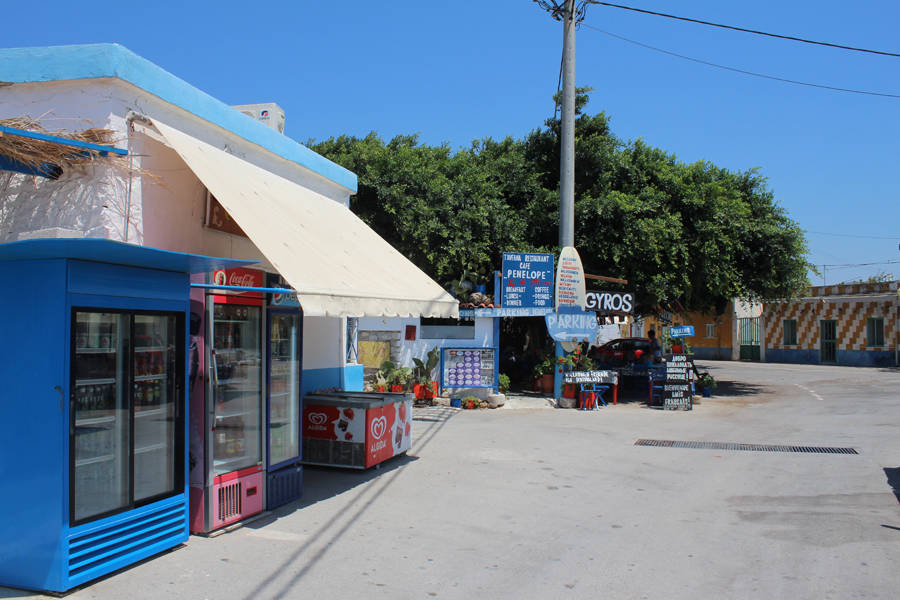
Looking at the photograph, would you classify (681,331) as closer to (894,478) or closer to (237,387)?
(894,478)

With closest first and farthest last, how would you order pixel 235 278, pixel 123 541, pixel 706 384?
pixel 123 541 → pixel 235 278 → pixel 706 384

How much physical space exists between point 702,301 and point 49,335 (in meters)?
18.5

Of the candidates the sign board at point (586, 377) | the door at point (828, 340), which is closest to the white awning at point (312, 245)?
the sign board at point (586, 377)

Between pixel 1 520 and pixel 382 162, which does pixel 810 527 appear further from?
pixel 382 162

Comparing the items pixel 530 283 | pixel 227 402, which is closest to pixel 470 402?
pixel 530 283

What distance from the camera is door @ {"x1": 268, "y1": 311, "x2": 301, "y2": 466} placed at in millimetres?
7442

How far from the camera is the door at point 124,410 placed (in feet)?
17.0

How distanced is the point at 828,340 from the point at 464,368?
2740cm

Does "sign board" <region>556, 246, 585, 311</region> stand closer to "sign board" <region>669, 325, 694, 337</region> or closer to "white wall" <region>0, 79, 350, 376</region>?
"sign board" <region>669, 325, 694, 337</region>

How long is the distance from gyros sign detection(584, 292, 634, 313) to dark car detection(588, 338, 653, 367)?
3624 mm

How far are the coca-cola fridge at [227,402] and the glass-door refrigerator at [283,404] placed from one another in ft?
0.50

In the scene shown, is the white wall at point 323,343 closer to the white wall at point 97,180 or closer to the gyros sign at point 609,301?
the white wall at point 97,180

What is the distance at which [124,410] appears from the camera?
550cm

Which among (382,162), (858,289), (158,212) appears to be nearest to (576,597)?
(158,212)
